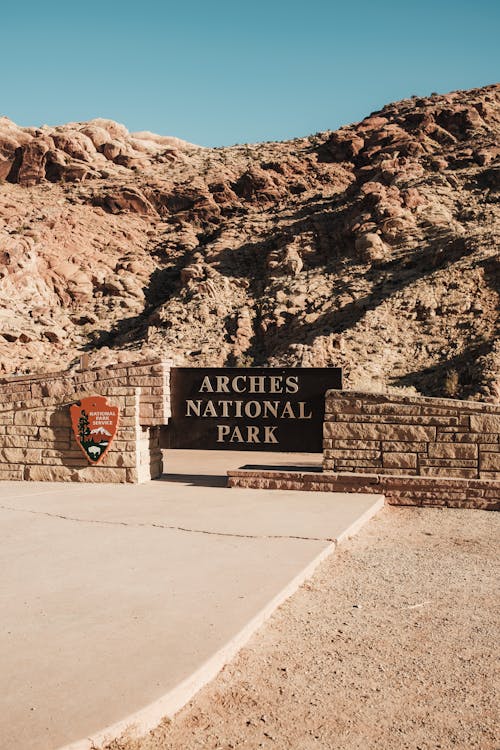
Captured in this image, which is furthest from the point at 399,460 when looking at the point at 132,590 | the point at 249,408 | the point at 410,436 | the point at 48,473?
the point at 48,473

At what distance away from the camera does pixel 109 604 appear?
5.00 m

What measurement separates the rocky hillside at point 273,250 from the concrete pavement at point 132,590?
702 inches

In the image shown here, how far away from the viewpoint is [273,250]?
131ft

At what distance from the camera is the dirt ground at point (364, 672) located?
11.2ft

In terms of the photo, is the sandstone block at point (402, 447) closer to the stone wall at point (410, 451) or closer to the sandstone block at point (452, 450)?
the stone wall at point (410, 451)

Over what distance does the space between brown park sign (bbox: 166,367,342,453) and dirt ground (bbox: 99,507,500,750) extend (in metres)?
4.24

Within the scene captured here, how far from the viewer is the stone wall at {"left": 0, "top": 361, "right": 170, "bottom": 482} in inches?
440

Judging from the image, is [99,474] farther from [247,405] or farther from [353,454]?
[353,454]

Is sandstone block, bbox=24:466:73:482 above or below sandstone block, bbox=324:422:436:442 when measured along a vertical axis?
below

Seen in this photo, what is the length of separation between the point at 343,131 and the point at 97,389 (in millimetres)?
46408

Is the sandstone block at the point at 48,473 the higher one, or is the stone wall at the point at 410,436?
the stone wall at the point at 410,436

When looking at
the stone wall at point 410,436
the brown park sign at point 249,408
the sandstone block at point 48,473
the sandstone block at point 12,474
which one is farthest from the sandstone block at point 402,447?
the sandstone block at point 12,474

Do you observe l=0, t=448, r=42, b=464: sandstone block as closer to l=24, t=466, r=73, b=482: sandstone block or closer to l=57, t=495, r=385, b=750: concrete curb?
l=24, t=466, r=73, b=482: sandstone block

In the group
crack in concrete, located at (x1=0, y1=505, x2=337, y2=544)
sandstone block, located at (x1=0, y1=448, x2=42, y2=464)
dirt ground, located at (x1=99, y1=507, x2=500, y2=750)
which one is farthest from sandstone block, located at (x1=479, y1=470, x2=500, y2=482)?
sandstone block, located at (x1=0, y1=448, x2=42, y2=464)
